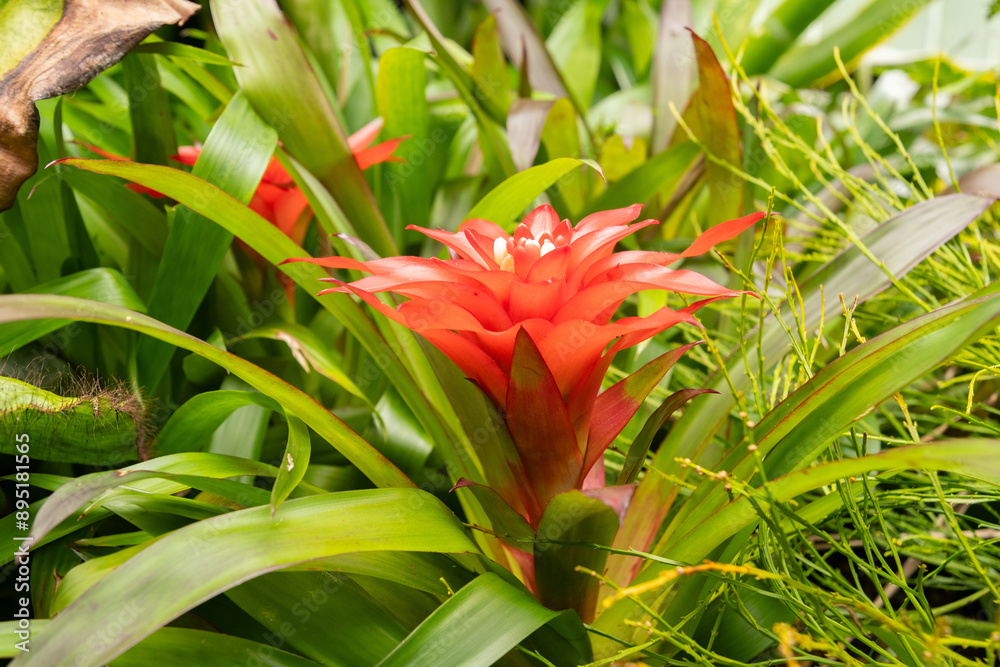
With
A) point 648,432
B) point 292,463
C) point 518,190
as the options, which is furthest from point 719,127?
point 292,463

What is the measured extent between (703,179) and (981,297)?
2.71 ft

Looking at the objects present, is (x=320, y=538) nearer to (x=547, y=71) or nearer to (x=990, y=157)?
(x=547, y=71)

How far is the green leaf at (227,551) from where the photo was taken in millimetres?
396

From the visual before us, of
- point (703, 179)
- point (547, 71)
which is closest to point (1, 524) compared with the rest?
point (703, 179)

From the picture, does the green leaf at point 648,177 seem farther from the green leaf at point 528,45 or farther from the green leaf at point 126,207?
the green leaf at point 126,207

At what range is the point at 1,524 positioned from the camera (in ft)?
2.11

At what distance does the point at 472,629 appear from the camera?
498 millimetres

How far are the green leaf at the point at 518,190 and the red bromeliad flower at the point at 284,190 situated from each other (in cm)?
20

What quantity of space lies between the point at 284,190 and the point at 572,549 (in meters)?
0.67

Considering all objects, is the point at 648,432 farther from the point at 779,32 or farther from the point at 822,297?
the point at 779,32

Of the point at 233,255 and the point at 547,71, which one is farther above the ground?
the point at 547,71

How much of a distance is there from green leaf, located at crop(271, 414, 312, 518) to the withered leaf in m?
0.42

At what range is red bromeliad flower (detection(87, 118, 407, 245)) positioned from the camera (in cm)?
91

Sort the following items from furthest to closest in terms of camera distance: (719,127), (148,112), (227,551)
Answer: (719,127), (148,112), (227,551)
